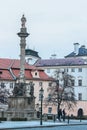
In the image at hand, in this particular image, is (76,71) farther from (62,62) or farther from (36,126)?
(36,126)

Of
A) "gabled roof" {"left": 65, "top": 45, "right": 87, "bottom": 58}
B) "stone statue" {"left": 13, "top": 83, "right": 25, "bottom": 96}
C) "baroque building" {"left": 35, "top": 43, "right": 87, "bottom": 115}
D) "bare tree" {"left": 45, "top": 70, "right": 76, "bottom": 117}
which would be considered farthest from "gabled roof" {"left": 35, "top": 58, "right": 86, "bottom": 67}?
"stone statue" {"left": 13, "top": 83, "right": 25, "bottom": 96}

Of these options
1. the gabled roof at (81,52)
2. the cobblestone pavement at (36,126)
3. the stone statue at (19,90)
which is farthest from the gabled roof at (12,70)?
the cobblestone pavement at (36,126)

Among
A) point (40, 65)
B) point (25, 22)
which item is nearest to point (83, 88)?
point (40, 65)

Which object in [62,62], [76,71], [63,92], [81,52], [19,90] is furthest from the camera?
[81,52]

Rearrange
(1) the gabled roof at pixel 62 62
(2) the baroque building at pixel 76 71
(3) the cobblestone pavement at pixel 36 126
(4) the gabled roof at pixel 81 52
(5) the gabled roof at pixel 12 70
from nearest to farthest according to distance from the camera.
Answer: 1. (3) the cobblestone pavement at pixel 36 126
2. (5) the gabled roof at pixel 12 70
3. (2) the baroque building at pixel 76 71
4. (1) the gabled roof at pixel 62 62
5. (4) the gabled roof at pixel 81 52

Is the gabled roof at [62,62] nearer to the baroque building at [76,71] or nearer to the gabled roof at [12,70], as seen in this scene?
the baroque building at [76,71]

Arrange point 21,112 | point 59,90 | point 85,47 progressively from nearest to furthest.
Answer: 1. point 21,112
2. point 59,90
3. point 85,47

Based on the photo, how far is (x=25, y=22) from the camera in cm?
6806

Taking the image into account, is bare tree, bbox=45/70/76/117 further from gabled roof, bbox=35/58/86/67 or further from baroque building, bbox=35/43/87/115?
gabled roof, bbox=35/58/86/67

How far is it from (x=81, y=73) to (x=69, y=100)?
1922cm

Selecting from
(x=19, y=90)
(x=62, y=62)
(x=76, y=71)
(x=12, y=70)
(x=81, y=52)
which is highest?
(x=81, y=52)

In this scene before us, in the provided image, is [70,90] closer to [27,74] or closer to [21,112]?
[27,74]

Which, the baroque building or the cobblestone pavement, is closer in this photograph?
the cobblestone pavement

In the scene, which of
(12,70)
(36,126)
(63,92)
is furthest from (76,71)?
(36,126)
